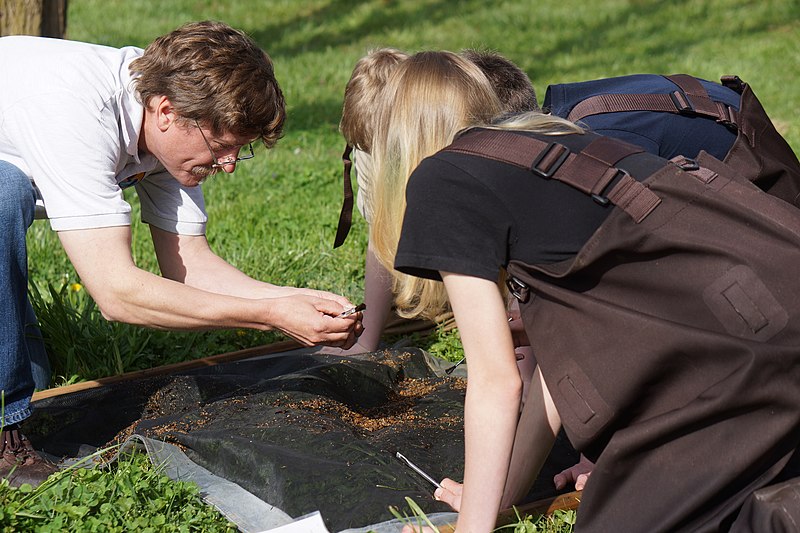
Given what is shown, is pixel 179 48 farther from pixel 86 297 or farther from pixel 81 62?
pixel 86 297

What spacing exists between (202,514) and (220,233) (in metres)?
2.78

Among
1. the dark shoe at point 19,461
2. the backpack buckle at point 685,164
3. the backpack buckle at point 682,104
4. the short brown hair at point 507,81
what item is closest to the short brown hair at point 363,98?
the short brown hair at point 507,81

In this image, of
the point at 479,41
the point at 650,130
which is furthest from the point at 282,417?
the point at 479,41

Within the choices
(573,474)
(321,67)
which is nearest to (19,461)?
(573,474)

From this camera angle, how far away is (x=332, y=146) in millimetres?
7105

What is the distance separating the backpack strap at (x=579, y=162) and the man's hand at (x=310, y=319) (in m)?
0.74

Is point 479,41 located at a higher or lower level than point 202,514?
lower

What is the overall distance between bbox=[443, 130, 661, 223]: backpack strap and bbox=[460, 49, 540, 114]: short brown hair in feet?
2.99

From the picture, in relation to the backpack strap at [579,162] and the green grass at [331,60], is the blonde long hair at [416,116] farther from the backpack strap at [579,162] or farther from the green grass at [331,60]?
the green grass at [331,60]

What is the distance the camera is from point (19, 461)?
2.71 metres

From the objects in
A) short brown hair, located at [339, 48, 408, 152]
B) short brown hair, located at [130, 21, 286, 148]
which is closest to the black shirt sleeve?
short brown hair, located at [130, 21, 286, 148]

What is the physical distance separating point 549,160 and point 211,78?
1.08 m

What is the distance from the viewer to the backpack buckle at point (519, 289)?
7.30 feet

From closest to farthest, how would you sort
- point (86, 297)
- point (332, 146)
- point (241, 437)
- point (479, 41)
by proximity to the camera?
point (241, 437)
point (86, 297)
point (332, 146)
point (479, 41)
